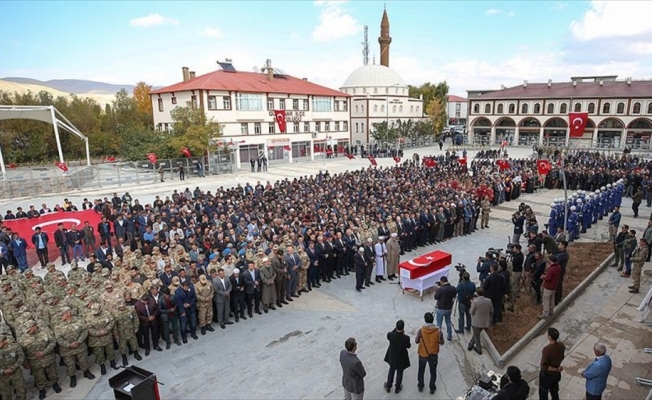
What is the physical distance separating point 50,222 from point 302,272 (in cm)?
965

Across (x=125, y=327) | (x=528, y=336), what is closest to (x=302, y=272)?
(x=125, y=327)

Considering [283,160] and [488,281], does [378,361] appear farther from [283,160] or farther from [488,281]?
[283,160]

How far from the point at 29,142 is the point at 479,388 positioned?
56.1 metres

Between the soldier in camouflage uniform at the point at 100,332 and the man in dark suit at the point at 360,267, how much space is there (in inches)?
242

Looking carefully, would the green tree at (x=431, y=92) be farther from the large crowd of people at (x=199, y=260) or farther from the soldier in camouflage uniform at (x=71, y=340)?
the soldier in camouflage uniform at (x=71, y=340)

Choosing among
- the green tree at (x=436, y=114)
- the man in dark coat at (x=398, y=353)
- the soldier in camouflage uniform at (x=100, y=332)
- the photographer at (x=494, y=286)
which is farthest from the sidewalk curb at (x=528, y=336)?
the green tree at (x=436, y=114)

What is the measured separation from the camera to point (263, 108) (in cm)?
4191

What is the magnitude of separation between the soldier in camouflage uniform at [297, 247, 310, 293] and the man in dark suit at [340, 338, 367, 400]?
5.18 metres

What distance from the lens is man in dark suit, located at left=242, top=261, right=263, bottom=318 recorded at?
10031 mm

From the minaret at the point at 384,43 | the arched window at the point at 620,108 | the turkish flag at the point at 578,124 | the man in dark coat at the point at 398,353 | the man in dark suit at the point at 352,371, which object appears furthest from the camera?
the minaret at the point at 384,43

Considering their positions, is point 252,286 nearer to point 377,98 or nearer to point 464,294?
point 464,294

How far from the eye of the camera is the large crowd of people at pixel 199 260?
7.94 meters

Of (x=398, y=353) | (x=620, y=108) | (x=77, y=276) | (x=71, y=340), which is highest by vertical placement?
(x=620, y=108)

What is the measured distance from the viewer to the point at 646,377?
24.9ft
